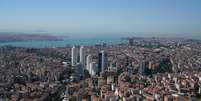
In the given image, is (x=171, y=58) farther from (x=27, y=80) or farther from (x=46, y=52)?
(x=27, y=80)

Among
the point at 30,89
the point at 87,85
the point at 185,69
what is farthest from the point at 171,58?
the point at 30,89

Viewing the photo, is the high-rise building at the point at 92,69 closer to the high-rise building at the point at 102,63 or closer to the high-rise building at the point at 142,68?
the high-rise building at the point at 102,63

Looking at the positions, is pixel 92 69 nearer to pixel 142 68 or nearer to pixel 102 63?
pixel 102 63

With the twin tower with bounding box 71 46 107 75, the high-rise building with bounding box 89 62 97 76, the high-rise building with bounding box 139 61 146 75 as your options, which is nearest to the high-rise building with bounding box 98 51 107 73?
the twin tower with bounding box 71 46 107 75

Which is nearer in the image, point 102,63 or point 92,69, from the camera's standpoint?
point 92,69

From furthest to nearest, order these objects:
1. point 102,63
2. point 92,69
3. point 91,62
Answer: point 102,63, point 91,62, point 92,69

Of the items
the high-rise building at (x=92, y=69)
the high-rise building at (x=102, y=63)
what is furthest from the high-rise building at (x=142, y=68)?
the high-rise building at (x=92, y=69)

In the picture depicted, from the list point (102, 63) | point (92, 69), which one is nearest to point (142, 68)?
point (102, 63)

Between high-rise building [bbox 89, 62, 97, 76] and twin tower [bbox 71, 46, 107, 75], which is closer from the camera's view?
high-rise building [bbox 89, 62, 97, 76]

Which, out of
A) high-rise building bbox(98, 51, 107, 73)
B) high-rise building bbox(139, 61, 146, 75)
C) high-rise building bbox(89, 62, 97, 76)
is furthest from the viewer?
high-rise building bbox(98, 51, 107, 73)

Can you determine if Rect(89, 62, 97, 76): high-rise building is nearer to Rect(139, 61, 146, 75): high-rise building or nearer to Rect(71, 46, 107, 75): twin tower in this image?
Rect(71, 46, 107, 75): twin tower

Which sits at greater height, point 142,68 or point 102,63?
point 102,63
